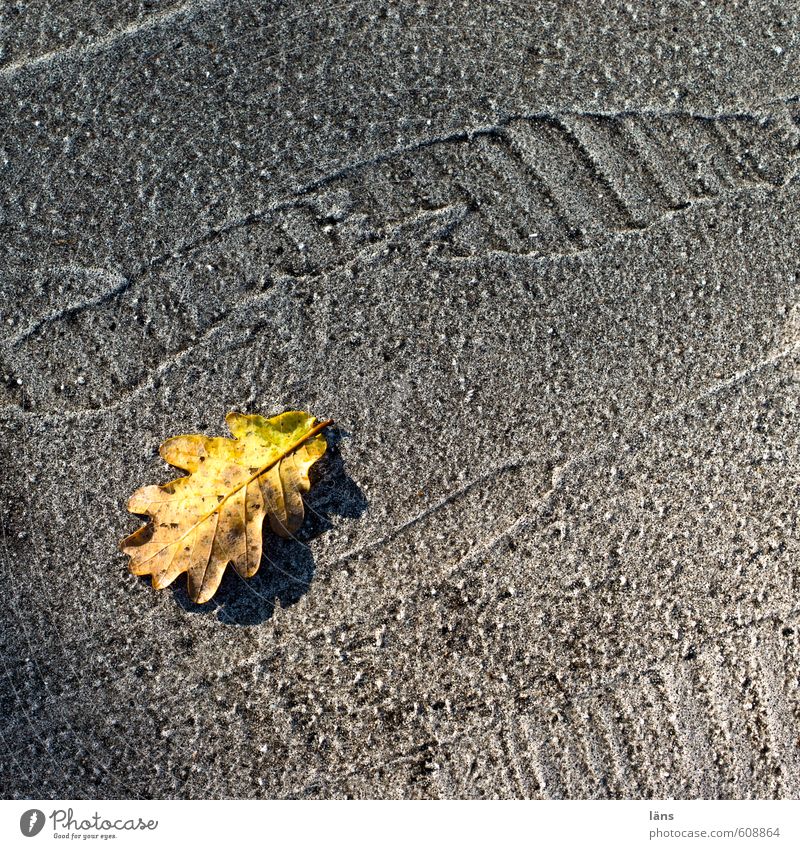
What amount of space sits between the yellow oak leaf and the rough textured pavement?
0.06m

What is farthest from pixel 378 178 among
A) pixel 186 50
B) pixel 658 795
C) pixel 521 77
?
pixel 658 795

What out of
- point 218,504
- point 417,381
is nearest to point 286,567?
point 218,504

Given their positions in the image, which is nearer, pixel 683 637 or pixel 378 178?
pixel 683 637

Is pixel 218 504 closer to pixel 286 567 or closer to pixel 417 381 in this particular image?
pixel 286 567

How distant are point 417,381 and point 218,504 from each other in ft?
1.82

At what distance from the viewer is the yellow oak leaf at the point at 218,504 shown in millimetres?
1806

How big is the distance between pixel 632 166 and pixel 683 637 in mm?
1153

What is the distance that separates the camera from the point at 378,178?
1.97m

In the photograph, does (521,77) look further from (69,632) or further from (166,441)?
(69,632)

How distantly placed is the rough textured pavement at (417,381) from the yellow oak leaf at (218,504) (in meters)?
0.06

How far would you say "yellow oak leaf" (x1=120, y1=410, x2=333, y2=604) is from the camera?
1.81m

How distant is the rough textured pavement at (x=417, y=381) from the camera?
5.89 feet

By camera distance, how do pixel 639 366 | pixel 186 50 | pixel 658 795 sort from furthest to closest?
pixel 186 50 < pixel 639 366 < pixel 658 795

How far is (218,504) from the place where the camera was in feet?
5.95
